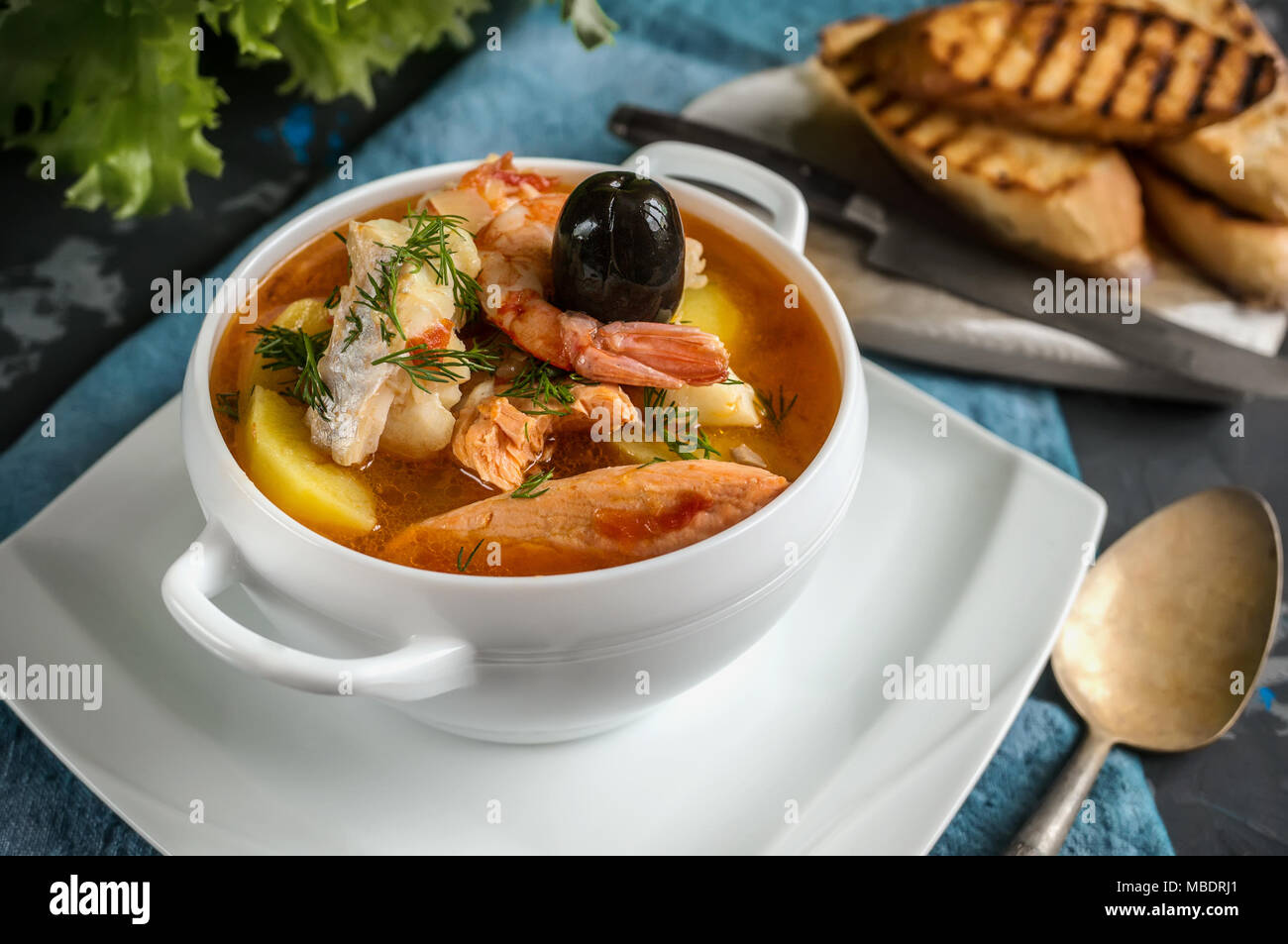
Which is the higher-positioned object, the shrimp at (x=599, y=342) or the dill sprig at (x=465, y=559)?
the shrimp at (x=599, y=342)

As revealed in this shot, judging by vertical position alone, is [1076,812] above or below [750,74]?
below

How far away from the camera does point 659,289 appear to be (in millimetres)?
1836

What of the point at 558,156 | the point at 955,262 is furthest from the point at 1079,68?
the point at 558,156

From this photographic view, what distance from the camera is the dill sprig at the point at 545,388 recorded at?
1.75 meters

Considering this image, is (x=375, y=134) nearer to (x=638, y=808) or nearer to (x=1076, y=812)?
(x=638, y=808)

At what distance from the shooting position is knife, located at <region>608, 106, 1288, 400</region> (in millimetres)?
2904

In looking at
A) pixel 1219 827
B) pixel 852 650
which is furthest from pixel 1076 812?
pixel 852 650

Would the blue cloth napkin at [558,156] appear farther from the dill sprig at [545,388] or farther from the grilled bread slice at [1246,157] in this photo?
the dill sprig at [545,388]

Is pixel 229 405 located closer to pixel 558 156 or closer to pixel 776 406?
pixel 776 406

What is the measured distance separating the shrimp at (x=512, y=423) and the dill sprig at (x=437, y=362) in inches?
1.4

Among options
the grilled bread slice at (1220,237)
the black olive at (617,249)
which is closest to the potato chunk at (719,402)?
the black olive at (617,249)

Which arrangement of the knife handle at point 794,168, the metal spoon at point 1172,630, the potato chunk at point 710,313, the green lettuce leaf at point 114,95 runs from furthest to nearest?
1. the knife handle at point 794,168
2. the green lettuce leaf at point 114,95
3. the metal spoon at point 1172,630
4. the potato chunk at point 710,313

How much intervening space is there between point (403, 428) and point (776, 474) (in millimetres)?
555

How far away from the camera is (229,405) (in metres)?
1.87
